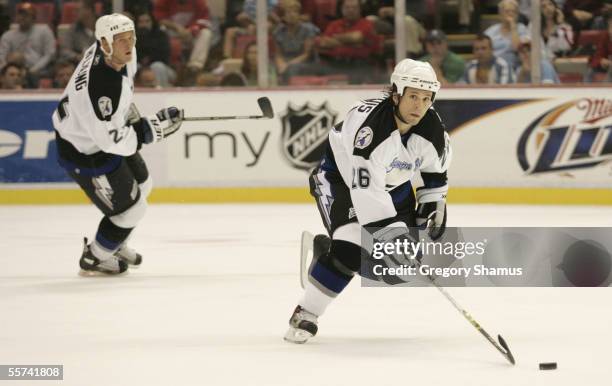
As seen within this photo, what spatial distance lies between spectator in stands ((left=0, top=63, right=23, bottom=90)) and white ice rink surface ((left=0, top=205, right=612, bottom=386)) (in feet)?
8.22

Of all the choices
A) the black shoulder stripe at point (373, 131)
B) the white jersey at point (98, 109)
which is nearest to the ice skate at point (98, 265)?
the white jersey at point (98, 109)

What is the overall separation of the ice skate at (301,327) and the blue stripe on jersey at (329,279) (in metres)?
0.12

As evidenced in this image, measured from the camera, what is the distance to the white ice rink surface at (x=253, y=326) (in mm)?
3713

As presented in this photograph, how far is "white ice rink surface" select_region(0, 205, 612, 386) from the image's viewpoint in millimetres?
3713

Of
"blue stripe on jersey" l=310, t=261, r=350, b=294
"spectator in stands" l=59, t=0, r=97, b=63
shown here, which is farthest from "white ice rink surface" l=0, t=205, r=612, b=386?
"spectator in stands" l=59, t=0, r=97, b=63

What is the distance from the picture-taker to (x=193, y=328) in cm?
452

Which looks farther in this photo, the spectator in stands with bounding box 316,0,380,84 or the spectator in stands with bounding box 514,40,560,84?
the spectator in stands with bounding box 316,0,380,84

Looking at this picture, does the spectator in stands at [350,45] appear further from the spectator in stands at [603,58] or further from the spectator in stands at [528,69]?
the spectator in stands at [603,58]

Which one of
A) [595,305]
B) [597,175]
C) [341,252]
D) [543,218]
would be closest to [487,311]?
[595,305]

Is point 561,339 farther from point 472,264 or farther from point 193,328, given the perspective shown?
point 472,264

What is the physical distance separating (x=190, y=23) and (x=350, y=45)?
1207mm

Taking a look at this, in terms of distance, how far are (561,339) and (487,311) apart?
0.61 meters

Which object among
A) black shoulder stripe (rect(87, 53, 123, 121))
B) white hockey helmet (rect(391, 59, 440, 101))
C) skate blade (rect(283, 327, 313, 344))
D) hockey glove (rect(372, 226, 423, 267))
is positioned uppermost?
white hockey helmet (rect(391, 59, 440, 101))

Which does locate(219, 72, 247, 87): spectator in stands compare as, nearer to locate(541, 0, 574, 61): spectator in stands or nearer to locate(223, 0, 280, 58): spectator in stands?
locate(223, 0, 280, 58): spectator in stands
